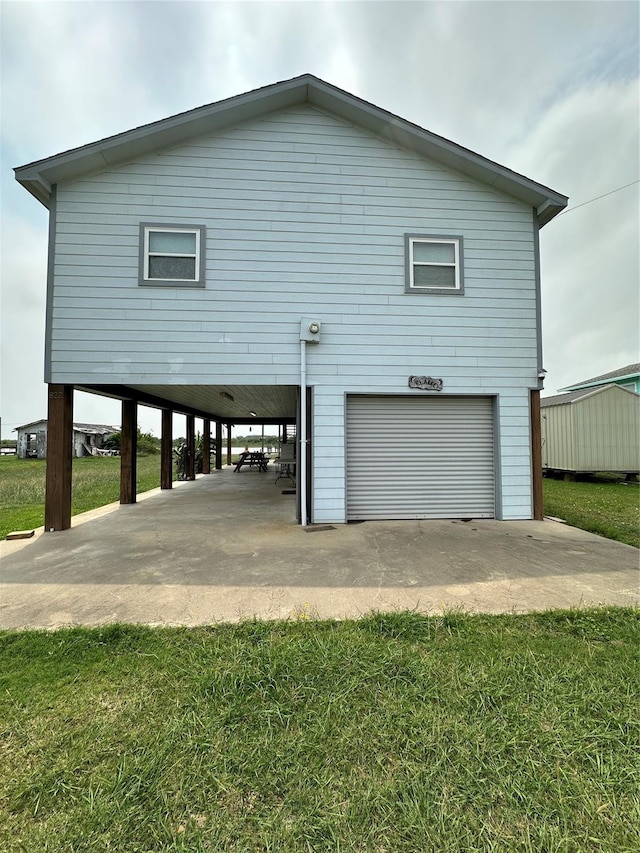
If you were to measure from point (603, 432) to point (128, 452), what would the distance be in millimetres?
13686

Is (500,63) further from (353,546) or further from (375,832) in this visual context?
(375,832)

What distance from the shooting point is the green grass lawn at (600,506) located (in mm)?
5457

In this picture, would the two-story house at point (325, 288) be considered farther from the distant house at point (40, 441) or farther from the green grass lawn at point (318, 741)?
the distant house at point (40, 441)

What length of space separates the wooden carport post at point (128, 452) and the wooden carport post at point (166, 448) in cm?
201

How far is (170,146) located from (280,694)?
7498 mm

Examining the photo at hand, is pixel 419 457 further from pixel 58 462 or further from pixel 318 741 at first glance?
pixel 58 462

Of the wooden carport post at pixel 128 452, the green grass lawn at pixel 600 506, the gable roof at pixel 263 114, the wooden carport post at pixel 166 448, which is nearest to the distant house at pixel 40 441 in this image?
the wooden carport post at pixel 166 448

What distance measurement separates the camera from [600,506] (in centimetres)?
744

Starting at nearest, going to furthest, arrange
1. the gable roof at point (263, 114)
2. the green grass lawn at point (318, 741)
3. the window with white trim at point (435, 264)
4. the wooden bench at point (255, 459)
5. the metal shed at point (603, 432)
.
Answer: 1. the green grass lawn at point (318, 741)
2. the gable roof at point (263, 114)
3. the window with white trim at point (435, 264)
4. the metal shed at point (603, 432)
5. the wooden bench at point (255, 459)

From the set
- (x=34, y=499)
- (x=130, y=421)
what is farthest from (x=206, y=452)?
(x=130, y=421)

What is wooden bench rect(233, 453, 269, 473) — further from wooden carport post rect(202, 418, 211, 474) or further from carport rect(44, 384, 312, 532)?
carport rect(44, 384, 312, 532)

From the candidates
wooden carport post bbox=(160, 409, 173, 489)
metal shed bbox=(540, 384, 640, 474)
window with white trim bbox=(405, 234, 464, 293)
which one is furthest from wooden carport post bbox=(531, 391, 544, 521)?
wooden carport post bbox=(160, 409, 173, 489)

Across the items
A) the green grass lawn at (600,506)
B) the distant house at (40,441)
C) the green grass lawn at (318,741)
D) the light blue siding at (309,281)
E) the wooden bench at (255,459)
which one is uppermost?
the light blue siding at (309,281)

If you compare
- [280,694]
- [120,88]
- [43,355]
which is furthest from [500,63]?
[280,694]
